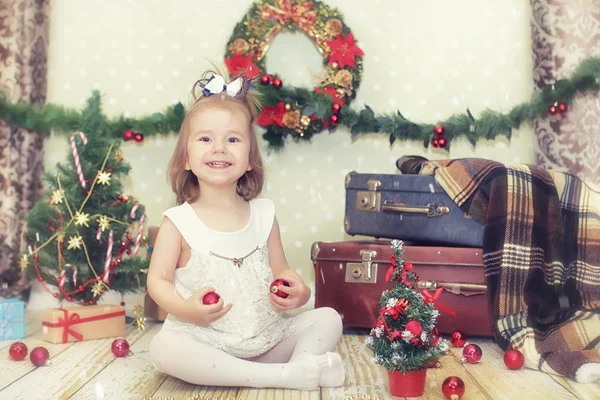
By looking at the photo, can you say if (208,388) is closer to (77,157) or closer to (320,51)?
(77,157)

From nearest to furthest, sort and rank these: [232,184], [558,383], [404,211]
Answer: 1. [558,383]
2. [232,184]
3. [404,211]

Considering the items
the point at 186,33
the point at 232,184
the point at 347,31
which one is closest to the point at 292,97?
the point at 347,31

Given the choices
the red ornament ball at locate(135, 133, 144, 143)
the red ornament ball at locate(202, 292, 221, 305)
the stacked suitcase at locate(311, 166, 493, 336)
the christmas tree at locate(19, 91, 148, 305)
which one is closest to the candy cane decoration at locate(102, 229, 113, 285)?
the christmas tree at locate(19, 91, 148, 305)

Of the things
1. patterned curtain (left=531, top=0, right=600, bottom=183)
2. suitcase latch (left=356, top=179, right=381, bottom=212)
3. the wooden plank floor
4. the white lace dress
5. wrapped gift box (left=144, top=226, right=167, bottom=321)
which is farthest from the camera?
patterned curtain (left=531, top=0, right=600, bottom=183)

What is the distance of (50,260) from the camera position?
2.31 meters

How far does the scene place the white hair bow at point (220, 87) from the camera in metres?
1.77

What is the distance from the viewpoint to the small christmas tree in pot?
1.43 meters

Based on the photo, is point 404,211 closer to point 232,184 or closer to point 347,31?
point 232,184

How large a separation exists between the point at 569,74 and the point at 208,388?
6.16 feet

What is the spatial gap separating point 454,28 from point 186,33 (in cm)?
109

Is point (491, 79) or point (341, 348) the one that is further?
point (491, 79)

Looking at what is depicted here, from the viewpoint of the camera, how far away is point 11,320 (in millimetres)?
2160

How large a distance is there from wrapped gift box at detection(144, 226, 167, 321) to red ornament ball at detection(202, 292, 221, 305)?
0.95 metres

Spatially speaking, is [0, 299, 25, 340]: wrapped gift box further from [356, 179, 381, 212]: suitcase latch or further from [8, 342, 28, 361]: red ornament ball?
[356, 179, 381, 212]: suitcase latch
